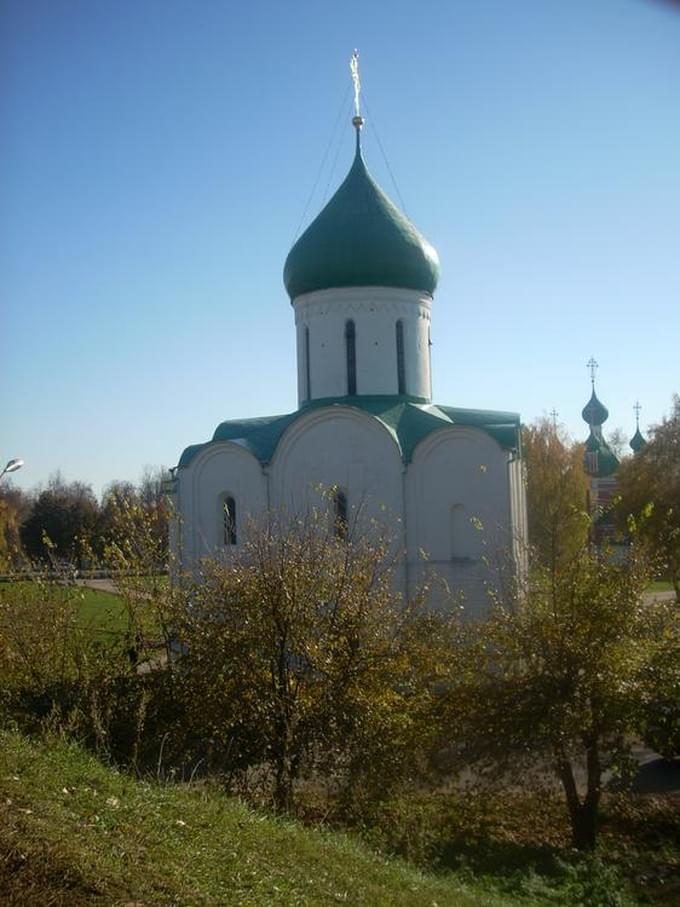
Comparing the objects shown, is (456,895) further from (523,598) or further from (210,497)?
(210,497)

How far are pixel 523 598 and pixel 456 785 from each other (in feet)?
6.79

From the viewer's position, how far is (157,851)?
505 centimetres

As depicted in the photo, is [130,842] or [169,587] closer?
[130,842]

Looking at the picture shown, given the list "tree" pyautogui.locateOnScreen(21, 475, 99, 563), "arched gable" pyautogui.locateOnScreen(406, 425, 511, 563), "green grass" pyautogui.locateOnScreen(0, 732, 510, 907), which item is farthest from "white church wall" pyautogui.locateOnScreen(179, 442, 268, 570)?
"tree" pyautogui.locateOnScreen(21, 475, 99, 563)

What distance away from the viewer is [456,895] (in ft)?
20.7

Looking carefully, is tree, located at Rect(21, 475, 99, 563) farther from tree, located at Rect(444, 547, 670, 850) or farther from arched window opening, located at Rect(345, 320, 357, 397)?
tree, located at Rect(444, 547, 670, 850)

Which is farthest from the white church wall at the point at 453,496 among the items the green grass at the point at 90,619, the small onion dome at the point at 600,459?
the small onion dome at the point at 600,459

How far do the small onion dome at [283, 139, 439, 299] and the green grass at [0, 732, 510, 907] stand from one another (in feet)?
40.5

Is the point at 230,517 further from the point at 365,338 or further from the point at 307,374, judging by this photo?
the point at 365,338

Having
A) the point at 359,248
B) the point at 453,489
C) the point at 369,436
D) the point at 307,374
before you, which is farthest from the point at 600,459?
the point at 369,436

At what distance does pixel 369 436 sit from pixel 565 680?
325 inches

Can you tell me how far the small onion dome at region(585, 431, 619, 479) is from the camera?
43.9 m

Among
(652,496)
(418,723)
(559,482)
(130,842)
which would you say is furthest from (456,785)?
(559,482)

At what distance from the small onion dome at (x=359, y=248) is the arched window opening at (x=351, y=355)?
0.84 m
